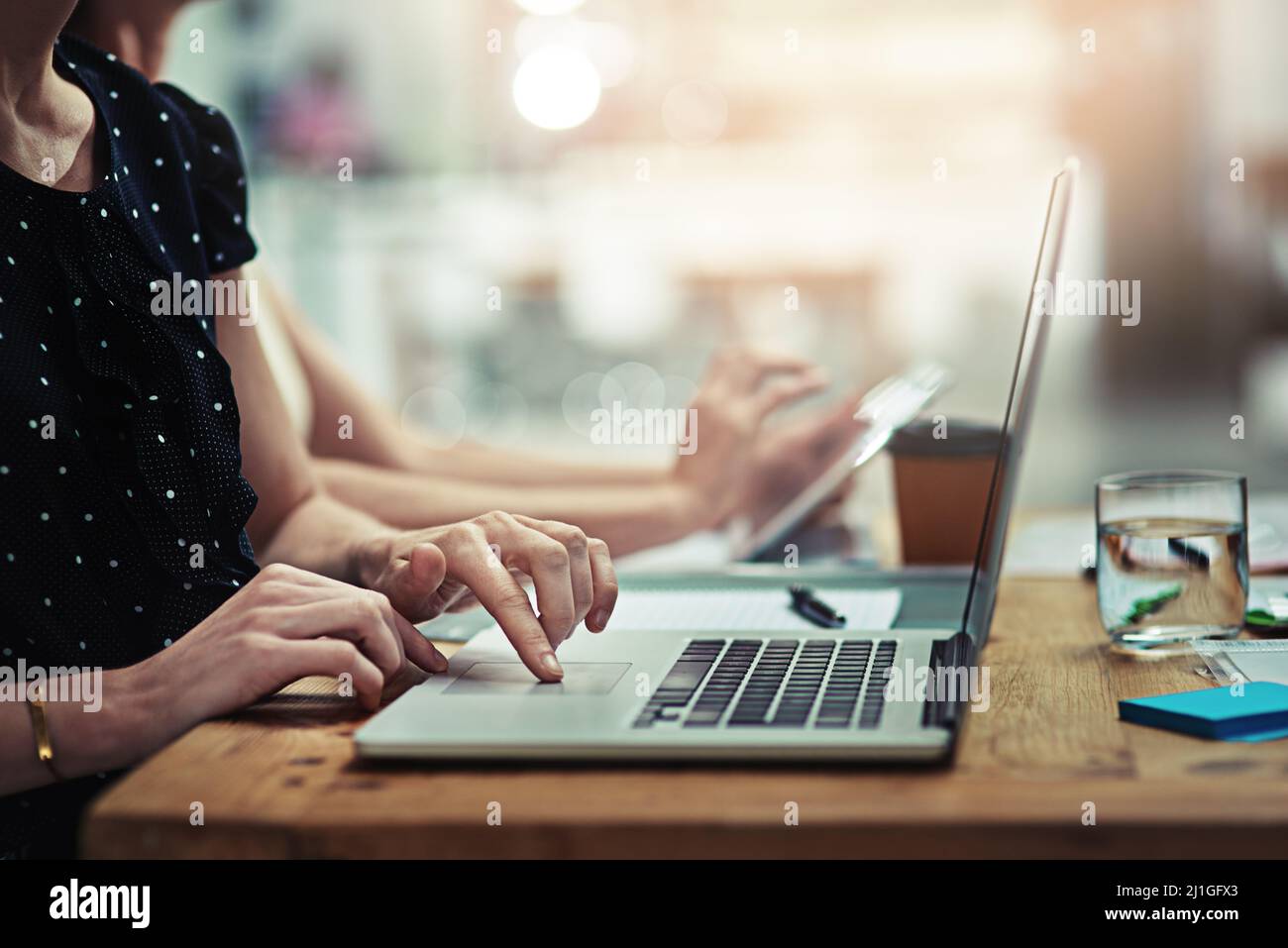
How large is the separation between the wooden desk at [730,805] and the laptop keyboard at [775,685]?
0.14 ft

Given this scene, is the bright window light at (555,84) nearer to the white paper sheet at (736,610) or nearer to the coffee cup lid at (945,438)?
the coffee cup lid at (945,438)

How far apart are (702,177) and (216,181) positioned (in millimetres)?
3939

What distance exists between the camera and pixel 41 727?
68cm

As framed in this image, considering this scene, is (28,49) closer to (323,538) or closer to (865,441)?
(323,538)

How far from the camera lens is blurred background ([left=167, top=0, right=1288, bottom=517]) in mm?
4770

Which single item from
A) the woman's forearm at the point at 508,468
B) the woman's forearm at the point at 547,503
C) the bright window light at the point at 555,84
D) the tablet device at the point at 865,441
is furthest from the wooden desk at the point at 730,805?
the bright window light at the point at 555,84

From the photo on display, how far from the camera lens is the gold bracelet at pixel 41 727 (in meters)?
0.68

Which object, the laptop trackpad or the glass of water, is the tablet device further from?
the laptop trackpad

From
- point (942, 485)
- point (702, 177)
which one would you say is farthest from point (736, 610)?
point (702, 177)

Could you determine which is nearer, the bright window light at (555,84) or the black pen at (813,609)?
the black pen at (813,609)

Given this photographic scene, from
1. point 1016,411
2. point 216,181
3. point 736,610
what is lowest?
point 736,610

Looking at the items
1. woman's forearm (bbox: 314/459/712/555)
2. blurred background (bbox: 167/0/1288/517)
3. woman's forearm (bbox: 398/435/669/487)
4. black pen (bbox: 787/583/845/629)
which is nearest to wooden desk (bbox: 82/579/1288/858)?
black pen (bbox: 787/583/845/629)

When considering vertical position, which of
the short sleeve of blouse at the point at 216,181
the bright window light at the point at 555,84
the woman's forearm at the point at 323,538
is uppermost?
the bright window light at the point at 555,84
